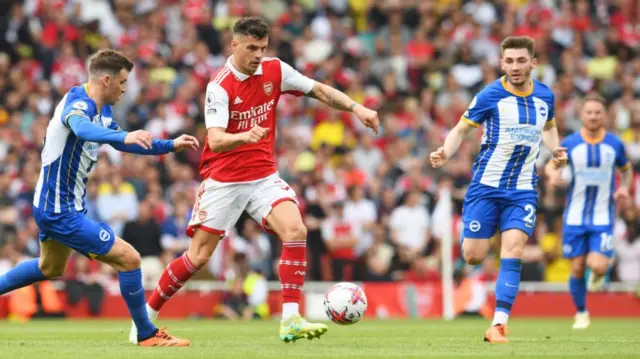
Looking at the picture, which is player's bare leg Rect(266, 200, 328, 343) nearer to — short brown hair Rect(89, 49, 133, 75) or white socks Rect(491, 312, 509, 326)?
white socks Rect(491, 312, 509, 326)

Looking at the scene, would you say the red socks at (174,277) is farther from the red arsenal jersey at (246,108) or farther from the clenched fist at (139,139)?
the clenched fist at (139,139)

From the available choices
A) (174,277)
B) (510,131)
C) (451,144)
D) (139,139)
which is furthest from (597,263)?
(139,139)

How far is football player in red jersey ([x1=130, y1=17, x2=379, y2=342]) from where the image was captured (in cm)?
1023

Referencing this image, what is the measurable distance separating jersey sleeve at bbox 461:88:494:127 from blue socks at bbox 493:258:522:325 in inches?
54.7

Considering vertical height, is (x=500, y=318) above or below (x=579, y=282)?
below

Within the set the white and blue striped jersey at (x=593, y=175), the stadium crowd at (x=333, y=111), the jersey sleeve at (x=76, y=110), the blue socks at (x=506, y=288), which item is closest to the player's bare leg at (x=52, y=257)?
the jersey sleeve at (x=76, y=110)

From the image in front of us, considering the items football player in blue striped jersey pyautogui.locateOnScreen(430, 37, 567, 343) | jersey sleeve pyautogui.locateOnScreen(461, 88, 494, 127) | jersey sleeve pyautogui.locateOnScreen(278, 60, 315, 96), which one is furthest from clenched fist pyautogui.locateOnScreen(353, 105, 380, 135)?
jersey sleeve pyautogui.locateOnScreen(461, 88, 494, 127)

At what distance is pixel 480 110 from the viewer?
441 inches

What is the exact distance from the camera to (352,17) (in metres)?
25.4

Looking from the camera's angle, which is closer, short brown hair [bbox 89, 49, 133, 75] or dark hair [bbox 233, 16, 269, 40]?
short brown hair [bbox 89, 49, 133, 75]

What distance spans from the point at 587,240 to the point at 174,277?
6.51 m

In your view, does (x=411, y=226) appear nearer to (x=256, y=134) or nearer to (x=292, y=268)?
(x=292, y=268)

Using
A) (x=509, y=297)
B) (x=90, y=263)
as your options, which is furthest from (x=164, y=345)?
(x=90, y=263)

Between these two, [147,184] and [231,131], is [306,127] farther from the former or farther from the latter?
[231,131]
